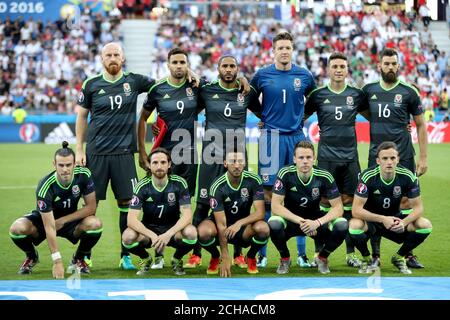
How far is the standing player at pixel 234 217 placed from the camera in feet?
25.1

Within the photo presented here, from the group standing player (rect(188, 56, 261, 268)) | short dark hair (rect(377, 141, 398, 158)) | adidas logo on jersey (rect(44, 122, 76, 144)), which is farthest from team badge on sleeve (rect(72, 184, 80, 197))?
adidas logo on jersey (rect(44, 122, 76, 144))

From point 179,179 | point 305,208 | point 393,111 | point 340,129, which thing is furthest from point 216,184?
point 393,111

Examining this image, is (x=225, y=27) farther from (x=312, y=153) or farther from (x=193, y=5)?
(x=312, y=153)

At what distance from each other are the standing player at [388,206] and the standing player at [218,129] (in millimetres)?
1276

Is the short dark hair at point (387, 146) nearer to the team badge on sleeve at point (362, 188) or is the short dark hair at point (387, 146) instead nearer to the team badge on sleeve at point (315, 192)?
the team badge on sleeve at point (362, 188)

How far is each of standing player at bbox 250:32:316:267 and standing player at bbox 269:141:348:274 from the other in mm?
526

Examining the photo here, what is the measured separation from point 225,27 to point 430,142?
9431 millimetres

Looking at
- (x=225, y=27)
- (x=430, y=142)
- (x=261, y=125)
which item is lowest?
(x=430, y=142)

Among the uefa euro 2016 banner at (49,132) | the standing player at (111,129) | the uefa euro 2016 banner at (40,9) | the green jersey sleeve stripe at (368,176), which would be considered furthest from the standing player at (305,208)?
the uefa euro 2016 banner at (40,9)

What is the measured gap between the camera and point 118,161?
27.1ft

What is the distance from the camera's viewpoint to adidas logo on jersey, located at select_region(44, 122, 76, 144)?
80.7ft

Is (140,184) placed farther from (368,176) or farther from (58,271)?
(368,176)

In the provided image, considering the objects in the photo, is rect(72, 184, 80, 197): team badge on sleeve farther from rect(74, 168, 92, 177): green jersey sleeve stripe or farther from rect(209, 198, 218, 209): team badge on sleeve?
rect(209, 198, 218, 209): team badge on sleeve

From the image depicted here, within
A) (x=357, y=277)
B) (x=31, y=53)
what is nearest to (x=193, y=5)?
(x=31, y=53)
